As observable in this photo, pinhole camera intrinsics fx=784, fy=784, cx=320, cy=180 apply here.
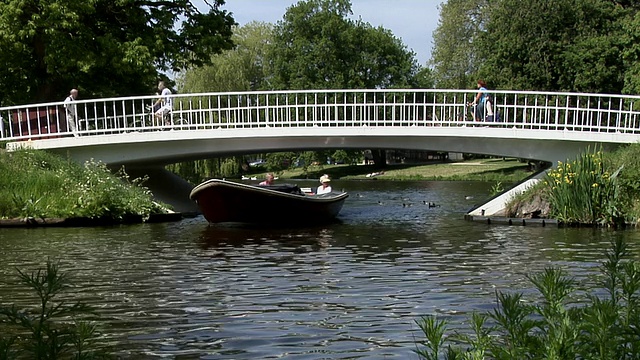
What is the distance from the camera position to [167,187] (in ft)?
78.4

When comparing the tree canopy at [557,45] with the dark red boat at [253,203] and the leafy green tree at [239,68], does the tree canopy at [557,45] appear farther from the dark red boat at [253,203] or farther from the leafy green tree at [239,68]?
the dark red boat at [253,203]

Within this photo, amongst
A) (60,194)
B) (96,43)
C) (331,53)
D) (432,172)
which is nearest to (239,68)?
(331,53)

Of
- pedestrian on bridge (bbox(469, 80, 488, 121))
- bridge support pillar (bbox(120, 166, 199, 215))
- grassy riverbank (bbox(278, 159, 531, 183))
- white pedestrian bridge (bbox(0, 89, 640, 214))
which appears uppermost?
pedestrian on bridge (bbox(469, 80, 488, 121))

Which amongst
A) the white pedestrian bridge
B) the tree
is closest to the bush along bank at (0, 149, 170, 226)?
the white pedestrian bridge

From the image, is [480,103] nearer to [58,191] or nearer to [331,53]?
[58,191]

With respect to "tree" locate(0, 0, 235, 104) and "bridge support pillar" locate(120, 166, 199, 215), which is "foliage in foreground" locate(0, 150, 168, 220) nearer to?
"bridge support pillar" locate(120, 166, 199, 215)

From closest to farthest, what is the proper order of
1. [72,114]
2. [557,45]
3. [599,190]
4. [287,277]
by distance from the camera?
1. [287,277]
2. [599,190]
3. [72,114]
4. [557,45]

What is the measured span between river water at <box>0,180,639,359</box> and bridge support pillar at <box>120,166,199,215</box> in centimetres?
444

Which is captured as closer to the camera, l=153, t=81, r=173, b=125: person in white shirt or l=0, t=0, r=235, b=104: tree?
l=153, t=81, r=173, b=125: person in white shirt

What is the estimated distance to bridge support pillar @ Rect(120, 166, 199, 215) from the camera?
2294 centimetres

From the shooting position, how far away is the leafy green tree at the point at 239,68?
46656 millimetres

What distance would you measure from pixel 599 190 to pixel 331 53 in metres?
37.3

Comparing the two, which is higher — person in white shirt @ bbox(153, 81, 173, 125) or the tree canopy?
the tree canopy

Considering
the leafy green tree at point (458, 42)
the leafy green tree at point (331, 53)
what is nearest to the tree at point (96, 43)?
the leafy green tree at point (331, 53)
